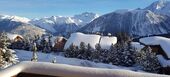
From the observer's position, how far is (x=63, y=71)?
6.14m

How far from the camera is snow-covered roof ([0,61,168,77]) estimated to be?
5.82m

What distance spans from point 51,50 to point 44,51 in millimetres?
4447

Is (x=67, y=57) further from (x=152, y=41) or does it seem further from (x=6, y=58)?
(x=6, y=58)

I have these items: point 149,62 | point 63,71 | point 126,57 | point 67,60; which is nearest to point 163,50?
point 126,57

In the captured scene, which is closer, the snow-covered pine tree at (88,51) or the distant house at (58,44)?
the snow-covered pine tree at (88,51)

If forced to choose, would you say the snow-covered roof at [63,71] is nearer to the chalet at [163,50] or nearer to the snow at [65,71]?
the snow at [65,71]

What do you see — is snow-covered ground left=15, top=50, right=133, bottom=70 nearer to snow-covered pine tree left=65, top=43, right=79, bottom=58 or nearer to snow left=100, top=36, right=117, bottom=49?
snow-covered pine tree left=65, top=43, right=79, bottom=58

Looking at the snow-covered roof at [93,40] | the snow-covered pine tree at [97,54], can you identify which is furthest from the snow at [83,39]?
the snow-covered pine tree at [97,54]

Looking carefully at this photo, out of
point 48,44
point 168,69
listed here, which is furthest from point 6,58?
point 48,44

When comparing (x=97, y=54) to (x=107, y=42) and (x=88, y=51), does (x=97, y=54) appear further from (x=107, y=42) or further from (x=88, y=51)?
(x=107, y=42)

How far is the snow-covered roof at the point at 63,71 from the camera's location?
5824 mm

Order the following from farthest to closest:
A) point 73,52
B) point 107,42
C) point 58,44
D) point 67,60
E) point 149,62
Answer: point 58,44, point 107,42, point 73,52, point 67,60, point 149,62

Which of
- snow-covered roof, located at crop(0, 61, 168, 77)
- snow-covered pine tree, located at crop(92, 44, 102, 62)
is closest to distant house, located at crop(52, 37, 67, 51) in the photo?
snow-covered pine tree, located at crop(92, 44, 102, 62)

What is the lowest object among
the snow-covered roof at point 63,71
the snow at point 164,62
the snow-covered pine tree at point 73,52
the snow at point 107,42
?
the snow at point 164,62
